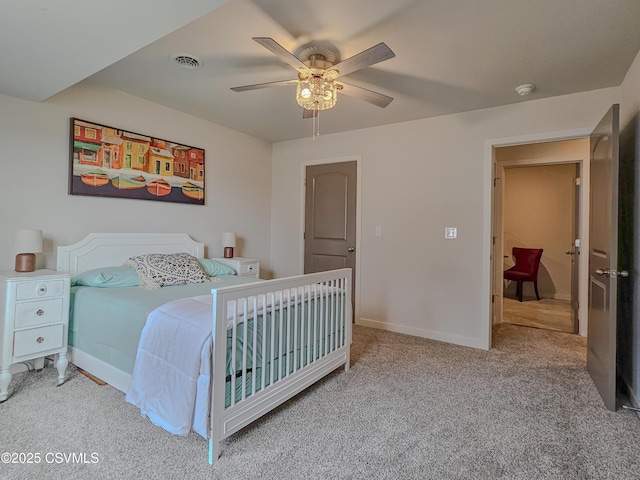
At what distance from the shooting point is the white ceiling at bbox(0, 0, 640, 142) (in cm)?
170

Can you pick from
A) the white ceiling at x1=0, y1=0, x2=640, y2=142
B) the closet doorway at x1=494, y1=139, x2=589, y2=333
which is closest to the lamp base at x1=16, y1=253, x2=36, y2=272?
the white ceiling at x1=0, y1=0, x2=640, y2=142

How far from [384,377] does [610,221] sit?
1.83 m

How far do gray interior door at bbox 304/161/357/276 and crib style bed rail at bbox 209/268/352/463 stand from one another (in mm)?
1610

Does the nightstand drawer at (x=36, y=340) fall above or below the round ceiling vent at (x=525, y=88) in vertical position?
below

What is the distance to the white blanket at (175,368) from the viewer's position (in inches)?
64.2

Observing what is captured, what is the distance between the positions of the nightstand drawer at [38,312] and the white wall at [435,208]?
288 cm

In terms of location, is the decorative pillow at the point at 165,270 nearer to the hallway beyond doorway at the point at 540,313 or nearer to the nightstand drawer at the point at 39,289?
the nightstand drawer at the point at 39,289

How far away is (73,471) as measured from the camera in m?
1.54

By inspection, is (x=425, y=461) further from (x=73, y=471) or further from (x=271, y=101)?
(x=271, y=101)

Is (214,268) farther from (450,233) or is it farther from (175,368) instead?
(450,233)

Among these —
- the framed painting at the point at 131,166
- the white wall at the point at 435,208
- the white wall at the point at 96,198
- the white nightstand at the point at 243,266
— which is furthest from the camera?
the white nightstand at the point at 243,266

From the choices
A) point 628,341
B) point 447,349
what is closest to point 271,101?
point 447,349

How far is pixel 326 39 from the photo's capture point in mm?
2146

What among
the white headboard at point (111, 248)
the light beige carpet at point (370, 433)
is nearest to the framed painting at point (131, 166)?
the white headboard at point (111, 248)
